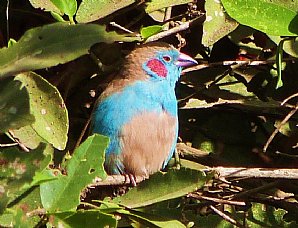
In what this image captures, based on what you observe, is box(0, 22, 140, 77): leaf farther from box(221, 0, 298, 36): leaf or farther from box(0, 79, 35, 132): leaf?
box(221, 0, 298, 36): leaf

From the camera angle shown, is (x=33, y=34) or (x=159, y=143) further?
(x=159, y=143)

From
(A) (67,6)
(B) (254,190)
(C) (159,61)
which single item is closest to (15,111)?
(A) (67,6)

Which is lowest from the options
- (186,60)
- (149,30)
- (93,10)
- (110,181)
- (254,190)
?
(254,190)

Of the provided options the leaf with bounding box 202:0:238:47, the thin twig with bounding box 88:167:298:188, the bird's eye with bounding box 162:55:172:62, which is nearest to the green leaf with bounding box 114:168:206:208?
the thin twig with bounding box 88:167:298:188

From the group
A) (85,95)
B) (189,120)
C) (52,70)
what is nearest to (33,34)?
(52,70)

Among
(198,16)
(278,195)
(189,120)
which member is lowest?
(278,195)

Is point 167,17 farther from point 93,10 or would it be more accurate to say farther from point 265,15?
point 265,15

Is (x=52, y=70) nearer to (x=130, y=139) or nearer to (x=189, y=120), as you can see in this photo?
(x=130, y=139)
